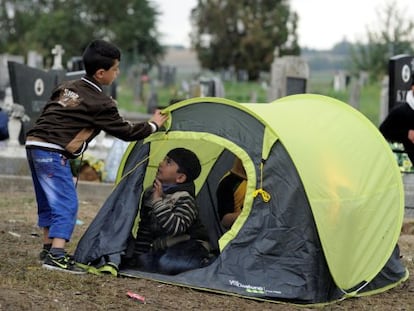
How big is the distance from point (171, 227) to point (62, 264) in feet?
2.63

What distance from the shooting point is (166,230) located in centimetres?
648

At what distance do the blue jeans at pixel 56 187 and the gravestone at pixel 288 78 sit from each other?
903 cm

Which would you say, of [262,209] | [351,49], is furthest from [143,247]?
[351,49]

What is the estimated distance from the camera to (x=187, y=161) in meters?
6.77

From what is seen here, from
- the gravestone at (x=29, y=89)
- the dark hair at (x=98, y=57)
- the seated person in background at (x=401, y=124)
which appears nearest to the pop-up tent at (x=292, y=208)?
the dark hair at (x=98, y=57)

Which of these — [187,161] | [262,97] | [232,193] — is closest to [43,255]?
[187,161]

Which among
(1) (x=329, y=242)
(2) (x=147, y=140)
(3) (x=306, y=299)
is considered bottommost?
(3) (x=306, y=299)

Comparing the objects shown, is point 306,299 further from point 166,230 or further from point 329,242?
point 166,230

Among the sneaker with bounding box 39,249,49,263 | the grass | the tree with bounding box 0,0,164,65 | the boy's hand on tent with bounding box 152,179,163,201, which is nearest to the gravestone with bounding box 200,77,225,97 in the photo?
the grass

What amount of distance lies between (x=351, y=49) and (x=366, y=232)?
110 feet

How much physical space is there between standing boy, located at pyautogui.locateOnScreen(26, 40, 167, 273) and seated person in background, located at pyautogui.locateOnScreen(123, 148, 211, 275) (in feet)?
1.69

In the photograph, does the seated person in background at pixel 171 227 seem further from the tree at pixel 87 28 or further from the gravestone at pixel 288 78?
the tree at pixel 87 28

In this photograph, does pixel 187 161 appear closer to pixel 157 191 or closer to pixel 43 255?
pixel 157 191

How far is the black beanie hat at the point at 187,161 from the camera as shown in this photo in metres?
6.70
